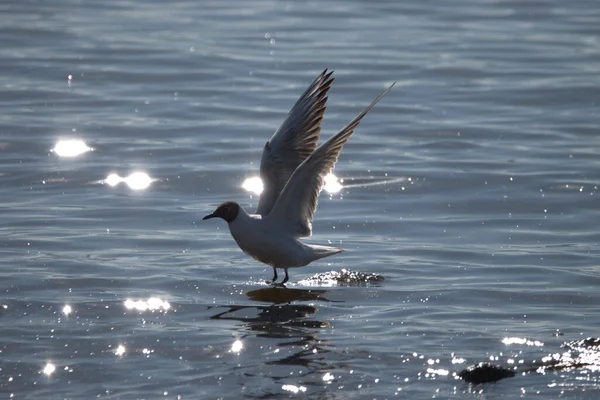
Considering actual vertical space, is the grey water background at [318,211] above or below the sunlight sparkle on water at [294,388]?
above

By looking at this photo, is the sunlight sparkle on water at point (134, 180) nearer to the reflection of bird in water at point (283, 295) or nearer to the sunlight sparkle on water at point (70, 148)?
the sunlight sparkle on water at point (70, 148)

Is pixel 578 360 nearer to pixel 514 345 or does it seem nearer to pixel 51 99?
pixel 514 345

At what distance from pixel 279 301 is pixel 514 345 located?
1.97 meters

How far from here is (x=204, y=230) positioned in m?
10.6

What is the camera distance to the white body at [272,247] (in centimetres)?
917

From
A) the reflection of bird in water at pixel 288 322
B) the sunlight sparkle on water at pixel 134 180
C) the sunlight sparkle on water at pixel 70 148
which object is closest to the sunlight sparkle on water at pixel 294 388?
the reflection of bird in water at pixel 288 322

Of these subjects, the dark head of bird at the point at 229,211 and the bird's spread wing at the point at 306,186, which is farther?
the dark head of bird at the point at 229,211

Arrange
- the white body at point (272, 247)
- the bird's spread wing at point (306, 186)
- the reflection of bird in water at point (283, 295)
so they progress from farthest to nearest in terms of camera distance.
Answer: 1. the white body at point (272, 247)
2. the bird's spread wing at point (306, 186)
3. the reflection of bird in water at point (283, 295)

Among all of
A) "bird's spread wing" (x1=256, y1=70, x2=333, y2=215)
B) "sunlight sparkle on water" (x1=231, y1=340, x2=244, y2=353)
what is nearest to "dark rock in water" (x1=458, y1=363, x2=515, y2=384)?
"sunlight sparkle on water" (x1=231, y1=340, x2=244, y2=353)

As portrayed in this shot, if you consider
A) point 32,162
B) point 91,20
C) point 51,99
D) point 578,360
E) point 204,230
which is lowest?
point 578,360

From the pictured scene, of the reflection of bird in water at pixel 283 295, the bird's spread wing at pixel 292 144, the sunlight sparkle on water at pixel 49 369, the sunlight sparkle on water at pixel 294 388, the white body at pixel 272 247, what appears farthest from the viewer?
the bird's spread wing at pixel 292 144

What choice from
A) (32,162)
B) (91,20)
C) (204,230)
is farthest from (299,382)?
(91,20)

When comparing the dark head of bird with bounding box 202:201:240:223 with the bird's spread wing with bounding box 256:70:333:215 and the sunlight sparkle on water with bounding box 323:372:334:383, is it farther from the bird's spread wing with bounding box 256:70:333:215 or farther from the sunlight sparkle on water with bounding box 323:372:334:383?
the sunlight sparkle on water with bounding box 323:372:334:383

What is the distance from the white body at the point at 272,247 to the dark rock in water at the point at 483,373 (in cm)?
255
